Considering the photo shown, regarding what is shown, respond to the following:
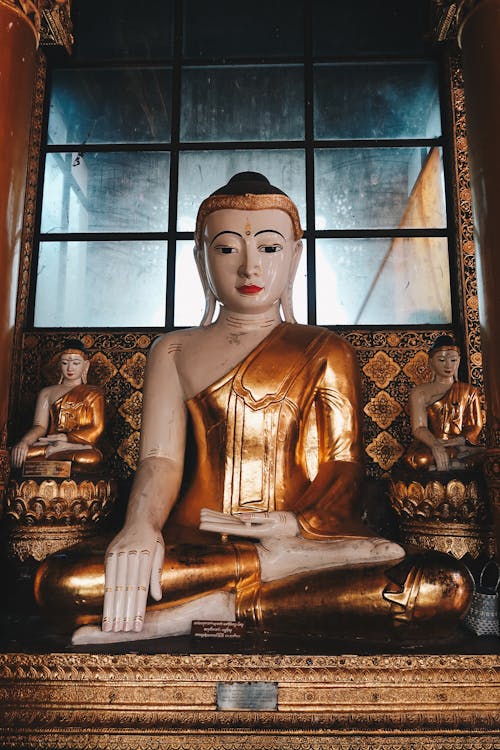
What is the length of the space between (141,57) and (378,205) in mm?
Answer: 1756

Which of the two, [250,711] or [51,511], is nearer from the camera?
[250,711]

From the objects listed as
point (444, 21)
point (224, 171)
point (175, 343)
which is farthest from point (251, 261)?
point (444, 21)

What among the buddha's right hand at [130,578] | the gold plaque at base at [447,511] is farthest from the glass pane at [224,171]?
the buddha's right hand at [130,578]

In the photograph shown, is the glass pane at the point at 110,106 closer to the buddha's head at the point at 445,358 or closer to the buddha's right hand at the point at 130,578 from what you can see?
the buddha's head at the point at 445,358

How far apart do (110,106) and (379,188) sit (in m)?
1.73

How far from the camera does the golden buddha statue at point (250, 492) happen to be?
7.04 ft

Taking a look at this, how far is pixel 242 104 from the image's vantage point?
4332 millimetres

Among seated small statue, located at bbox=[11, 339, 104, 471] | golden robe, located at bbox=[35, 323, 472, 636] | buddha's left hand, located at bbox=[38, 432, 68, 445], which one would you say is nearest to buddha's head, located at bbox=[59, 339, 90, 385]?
seated small statue, located at bbox=[11, 339, 104, 471]

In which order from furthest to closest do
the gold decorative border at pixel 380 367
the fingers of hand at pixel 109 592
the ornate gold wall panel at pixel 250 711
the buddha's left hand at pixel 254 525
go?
the gold decorative border at pixel 380 367 → the buddha's left hand at pixel 254 525 → the fingers of hand at pixel 109 592 → the ornate gold wall panel at pixel 250 711

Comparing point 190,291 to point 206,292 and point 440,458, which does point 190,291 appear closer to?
point 206,292

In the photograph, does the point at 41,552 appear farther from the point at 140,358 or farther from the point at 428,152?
the point at 428,152

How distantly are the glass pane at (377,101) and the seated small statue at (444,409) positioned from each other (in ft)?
5.31

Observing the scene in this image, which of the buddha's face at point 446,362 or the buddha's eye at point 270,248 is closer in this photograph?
the buddha's eye at point 270,248

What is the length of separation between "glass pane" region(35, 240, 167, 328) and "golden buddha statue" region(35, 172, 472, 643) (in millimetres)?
967
